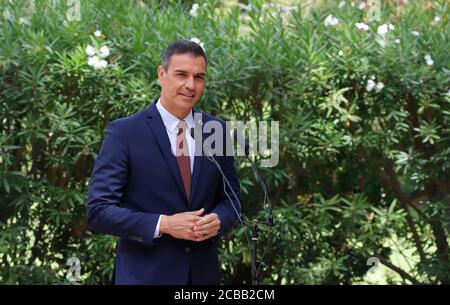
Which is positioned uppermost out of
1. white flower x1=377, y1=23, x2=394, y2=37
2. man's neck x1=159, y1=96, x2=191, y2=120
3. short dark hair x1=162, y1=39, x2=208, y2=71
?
white flower x1=377, y1=23, x2=394, y2=37

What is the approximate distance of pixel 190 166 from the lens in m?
3.34

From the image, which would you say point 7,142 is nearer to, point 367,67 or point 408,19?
point 367,67

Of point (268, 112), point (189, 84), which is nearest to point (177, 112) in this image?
point (189, 84)

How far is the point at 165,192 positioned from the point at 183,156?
16 centimetres

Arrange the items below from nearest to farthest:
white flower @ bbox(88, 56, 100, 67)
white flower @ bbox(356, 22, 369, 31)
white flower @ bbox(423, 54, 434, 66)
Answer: white flower @ bbox(88, 56, 100, 67) < white flower @ bbox(423, 54, 434, 66) < white flower @ bbox(356, 22, 369, 31)

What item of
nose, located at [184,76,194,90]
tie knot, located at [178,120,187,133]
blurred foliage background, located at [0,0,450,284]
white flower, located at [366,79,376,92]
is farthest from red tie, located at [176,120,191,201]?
white flower, located at [366,79,376,92]

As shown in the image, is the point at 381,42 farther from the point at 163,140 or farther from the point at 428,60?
the point at 163,140

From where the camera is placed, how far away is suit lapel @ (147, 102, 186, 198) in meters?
3.29

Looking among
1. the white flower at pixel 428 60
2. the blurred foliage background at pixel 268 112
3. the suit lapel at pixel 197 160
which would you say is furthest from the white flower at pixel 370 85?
the suit lapel at pixel 197 160

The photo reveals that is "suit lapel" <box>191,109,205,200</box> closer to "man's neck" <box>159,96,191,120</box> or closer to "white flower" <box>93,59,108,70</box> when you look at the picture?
"man's neck" <box>159,96,191,120</box>

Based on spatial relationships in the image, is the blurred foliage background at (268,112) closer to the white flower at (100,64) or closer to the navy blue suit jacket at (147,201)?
the white flower at (100,64)

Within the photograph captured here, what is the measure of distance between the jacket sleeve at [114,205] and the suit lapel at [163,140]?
0.14 metres

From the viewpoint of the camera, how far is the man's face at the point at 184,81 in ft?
10.8

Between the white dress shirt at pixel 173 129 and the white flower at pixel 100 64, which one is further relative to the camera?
the white flower at pixel 100 64
